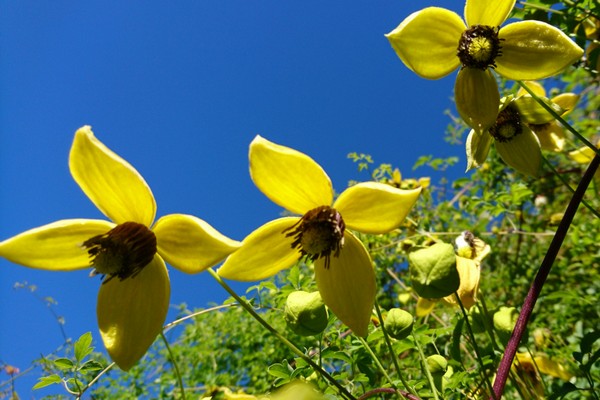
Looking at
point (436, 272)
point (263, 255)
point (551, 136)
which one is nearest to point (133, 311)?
point (263, 255)

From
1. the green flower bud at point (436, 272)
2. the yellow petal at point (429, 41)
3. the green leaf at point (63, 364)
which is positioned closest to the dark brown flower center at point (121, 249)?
the green leaf at point (63, 364)

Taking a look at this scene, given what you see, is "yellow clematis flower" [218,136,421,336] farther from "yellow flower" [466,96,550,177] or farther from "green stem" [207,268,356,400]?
"yellow flower" [466,96,550,177]

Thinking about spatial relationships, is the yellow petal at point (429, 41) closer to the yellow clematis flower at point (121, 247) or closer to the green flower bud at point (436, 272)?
the green flower bud at point (436, 272)

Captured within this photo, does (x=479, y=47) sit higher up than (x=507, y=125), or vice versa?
(x=479, y=47)

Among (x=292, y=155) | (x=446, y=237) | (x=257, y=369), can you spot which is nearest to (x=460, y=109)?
(x=292, y=155)

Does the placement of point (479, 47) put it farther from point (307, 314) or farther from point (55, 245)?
point (55, 245)

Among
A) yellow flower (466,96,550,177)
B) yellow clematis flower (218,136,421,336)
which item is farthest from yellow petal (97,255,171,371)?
yellow flower (466,96,550,177)
